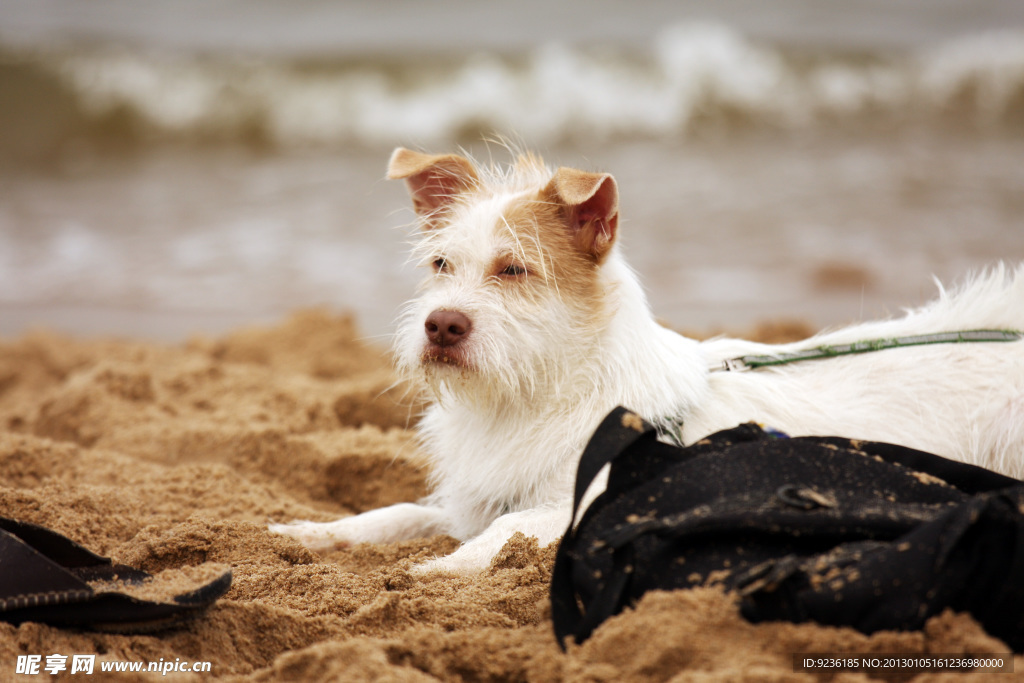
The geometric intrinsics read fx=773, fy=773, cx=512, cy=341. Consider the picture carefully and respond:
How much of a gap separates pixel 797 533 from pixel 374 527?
1.72 meters

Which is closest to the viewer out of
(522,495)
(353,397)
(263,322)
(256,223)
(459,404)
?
(522,495)

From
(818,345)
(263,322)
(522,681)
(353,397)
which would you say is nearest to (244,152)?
(263,322)

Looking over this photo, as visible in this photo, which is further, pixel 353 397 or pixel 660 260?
pixel 660 260

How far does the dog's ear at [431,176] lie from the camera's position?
3033 millimetres

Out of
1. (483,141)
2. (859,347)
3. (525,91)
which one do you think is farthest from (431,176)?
(525,91)

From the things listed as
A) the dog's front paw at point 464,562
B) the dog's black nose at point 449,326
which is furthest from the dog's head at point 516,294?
the dog's front paw at point 464,562

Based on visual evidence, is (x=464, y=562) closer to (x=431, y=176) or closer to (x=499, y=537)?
(x=499, y=537)

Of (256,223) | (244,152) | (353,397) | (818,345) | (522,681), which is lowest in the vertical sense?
(522,681)

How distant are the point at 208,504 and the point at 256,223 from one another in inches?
263

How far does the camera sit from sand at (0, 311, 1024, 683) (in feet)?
5.32

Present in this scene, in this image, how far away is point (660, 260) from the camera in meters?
7.94

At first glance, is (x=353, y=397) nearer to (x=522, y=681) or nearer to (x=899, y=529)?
(x=522, y=681)

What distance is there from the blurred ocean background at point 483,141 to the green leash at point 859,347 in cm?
338

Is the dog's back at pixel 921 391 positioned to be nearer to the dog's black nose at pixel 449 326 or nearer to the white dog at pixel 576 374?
the white dog at pixel 576 374
